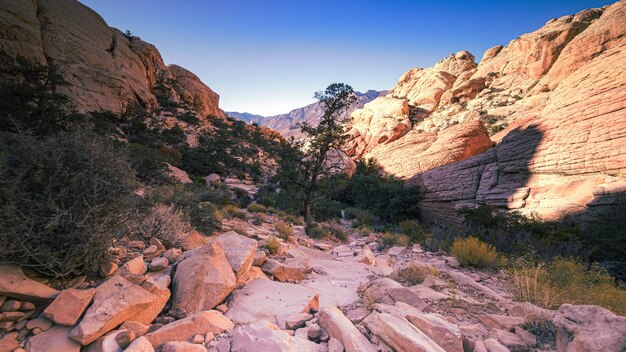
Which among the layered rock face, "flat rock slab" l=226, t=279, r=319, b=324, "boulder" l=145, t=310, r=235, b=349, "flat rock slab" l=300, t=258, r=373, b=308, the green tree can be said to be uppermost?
the layered rock face

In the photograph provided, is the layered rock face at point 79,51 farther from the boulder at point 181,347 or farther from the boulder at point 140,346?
the boulder at point 181,347

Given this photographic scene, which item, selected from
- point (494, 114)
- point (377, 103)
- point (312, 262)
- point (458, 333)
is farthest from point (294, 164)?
point (377, 103)

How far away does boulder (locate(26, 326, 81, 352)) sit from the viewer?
6.63ft

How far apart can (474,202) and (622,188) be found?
524cm

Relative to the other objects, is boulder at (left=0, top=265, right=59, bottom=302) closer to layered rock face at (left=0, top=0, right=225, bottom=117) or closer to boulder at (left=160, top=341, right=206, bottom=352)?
boulder at (left=160, top=341, right=206, bottom=352)

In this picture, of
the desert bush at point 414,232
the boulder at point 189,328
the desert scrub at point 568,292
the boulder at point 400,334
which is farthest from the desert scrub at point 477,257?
the boulder at point 189,328

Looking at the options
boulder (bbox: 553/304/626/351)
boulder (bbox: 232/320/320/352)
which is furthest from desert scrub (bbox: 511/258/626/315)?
boulder (bbox: 232/320/320/352)

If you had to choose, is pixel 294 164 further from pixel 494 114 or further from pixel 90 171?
pixel 494 114

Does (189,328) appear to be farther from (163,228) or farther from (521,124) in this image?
(521,124)

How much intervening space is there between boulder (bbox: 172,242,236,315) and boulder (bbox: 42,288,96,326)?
830mm

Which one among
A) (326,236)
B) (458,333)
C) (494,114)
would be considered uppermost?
(494,114)

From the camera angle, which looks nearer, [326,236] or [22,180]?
[22,180]

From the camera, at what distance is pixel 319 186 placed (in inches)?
481

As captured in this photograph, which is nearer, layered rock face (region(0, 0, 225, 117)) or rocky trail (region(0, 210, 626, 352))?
rocky trail (region(0, 210, 626, 352))
